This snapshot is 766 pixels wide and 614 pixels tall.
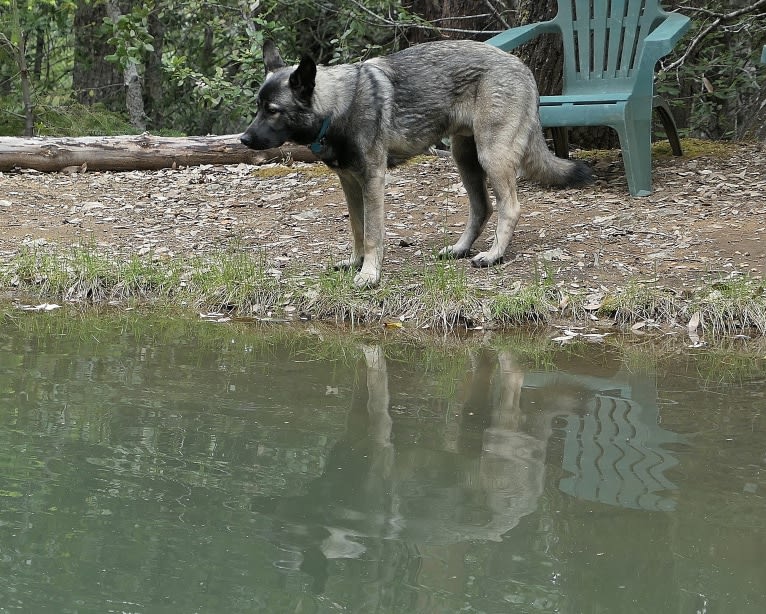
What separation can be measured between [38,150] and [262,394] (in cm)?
644

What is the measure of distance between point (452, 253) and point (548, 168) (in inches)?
34.4

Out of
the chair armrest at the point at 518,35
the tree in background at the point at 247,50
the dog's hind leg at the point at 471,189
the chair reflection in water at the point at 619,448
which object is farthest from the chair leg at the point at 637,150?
the chair reflection in water at the point at 619,448

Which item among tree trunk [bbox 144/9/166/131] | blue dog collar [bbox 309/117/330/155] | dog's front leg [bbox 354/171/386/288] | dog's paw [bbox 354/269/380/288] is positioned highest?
blue dog collar [bbox 309/117/330/155]

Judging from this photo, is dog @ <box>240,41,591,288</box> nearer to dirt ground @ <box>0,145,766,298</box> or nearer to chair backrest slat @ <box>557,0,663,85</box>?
dirt ground @ <box>0,145,766,298</box>

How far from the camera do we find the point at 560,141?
778 centimetres

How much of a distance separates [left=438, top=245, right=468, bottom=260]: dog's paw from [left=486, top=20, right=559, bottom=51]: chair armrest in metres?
1.69

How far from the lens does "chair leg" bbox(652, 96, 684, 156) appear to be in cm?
725

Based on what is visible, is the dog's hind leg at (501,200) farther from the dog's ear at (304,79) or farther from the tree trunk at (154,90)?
the tree trunk at (154,90)

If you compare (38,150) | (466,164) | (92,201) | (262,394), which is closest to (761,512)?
(262,394)

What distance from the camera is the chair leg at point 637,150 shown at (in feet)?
22.7

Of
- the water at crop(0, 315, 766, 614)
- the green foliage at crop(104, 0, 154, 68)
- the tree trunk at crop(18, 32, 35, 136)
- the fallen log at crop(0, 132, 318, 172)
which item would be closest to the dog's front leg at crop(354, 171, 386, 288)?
the water at crop(0, 315, 766, 614)

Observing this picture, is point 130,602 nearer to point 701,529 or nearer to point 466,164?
point 701,529

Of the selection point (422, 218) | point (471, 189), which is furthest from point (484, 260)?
point (422, 218)

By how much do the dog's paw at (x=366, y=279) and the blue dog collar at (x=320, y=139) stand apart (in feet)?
2.52
